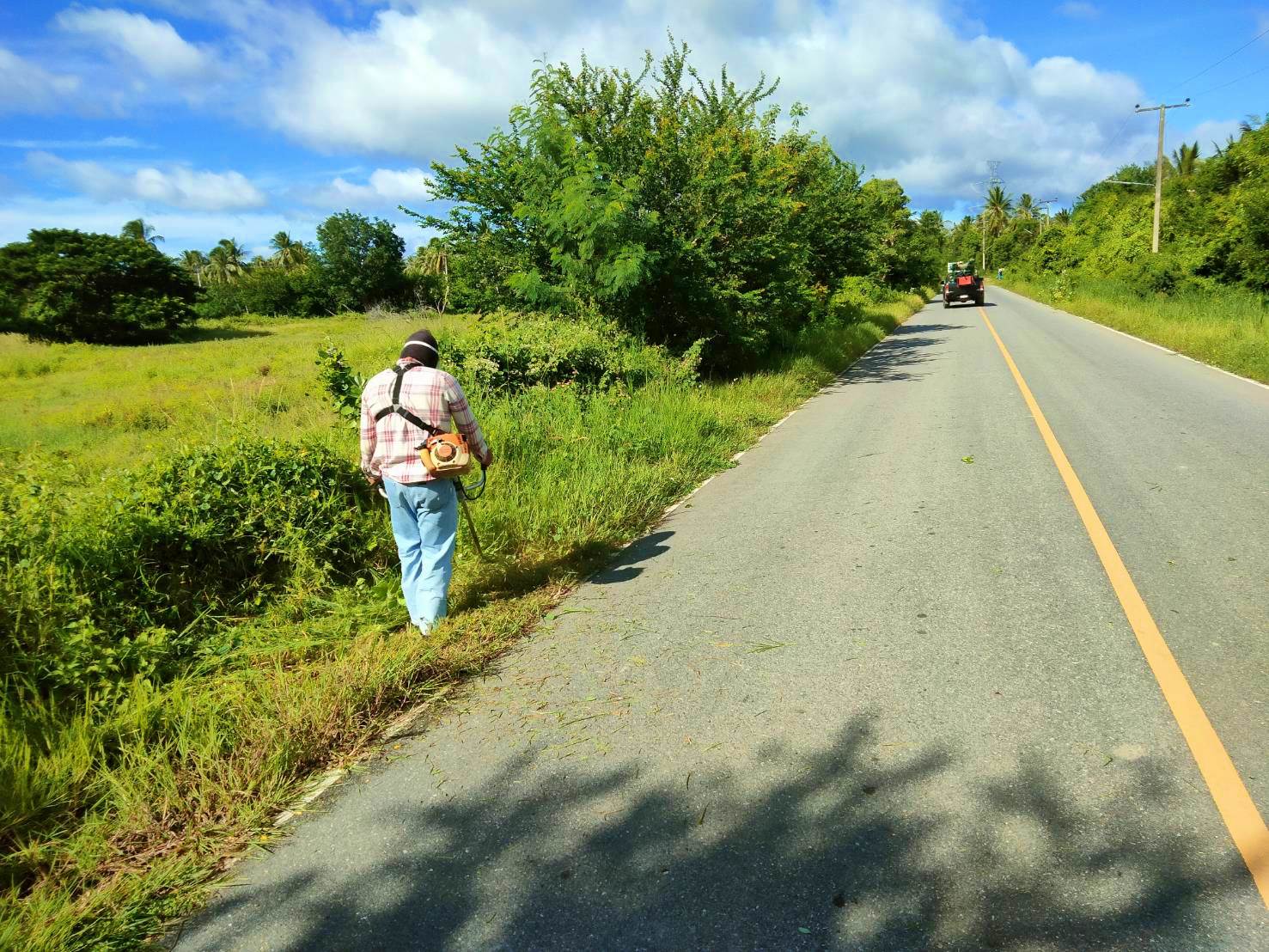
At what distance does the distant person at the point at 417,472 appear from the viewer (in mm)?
4414

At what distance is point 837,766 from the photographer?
300cm

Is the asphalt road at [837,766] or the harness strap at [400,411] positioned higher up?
the harness strap at [400,411]

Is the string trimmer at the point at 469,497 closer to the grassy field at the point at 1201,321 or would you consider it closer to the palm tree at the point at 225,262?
the grassy field at the point at 1201,321

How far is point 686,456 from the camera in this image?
8859 millimetres

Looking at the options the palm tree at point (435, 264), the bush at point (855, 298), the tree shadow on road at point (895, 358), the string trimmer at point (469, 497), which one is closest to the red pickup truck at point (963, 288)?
the bush at point (855, 298)

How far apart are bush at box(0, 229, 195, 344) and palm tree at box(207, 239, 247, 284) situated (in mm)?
49767

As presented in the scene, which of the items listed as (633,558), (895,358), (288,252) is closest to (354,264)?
(288,252)

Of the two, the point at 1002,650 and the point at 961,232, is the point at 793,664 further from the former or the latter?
the point at 961,232

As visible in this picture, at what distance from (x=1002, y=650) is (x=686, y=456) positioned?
5.30m

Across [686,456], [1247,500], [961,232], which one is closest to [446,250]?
[686,456]

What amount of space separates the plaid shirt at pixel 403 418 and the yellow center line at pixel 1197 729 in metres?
3.81

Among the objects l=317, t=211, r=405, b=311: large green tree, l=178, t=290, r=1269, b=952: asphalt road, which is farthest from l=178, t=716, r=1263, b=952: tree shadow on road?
l=317, t=211, r=405, b=311: large green tree

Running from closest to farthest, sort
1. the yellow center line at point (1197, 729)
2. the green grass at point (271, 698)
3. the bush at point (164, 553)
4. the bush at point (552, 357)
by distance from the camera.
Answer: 1. the yellow center line at point (1197, 729)
2. the green grass at point (271, 698)
3. the bush at point (164, 553)
4. the bush at point (552, 357)

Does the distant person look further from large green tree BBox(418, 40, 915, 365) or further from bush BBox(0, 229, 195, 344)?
bush BBox(0, 229, 195, 344)
